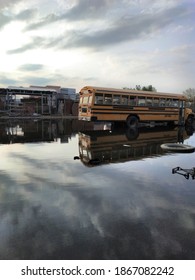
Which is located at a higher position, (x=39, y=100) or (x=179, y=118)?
(x=39, y=100)

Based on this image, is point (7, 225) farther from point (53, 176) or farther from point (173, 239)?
point (53, 176)

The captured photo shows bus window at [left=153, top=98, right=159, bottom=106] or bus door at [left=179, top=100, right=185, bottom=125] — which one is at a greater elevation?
bus window at [left=153, top=98, right=159, bottom=106]

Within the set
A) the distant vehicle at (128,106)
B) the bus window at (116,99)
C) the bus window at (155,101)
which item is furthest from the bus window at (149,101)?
the bus window at (116,99)

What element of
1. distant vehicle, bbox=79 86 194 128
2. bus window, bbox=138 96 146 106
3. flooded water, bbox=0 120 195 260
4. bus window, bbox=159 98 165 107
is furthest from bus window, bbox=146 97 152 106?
flooded water, bbox=0 120 195 260

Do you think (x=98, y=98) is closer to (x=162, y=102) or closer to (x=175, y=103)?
(x=162, y=102)

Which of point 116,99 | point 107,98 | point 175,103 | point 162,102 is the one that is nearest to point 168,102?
point 162,102

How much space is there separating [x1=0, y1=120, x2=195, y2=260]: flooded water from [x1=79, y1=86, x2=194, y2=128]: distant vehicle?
864 cm

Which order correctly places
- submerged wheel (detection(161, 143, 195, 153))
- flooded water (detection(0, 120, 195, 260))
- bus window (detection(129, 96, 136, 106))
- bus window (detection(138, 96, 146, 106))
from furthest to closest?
bus window (detection(138, 96, 146, 106)), bus window (detection(129, 96, 136, 106)), submerged wheel (detection(161, 143, 195, 153)), flooded water (detection(0, 120, 195, 260))

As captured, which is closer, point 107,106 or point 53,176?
point 53,176

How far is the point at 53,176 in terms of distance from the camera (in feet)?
21.2

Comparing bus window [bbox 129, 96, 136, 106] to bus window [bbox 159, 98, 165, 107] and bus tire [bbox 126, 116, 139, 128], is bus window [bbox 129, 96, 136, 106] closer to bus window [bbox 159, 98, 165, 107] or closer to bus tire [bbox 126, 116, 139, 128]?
bus tire [bbox 126, 116, 139, 128]

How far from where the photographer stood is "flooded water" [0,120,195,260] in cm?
316
